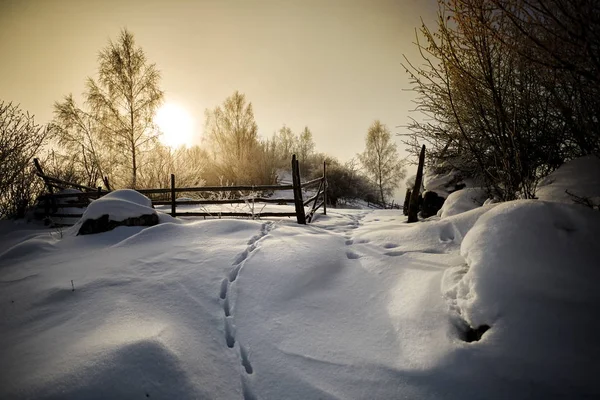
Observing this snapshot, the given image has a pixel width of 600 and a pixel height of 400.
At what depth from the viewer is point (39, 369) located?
4.67 ft

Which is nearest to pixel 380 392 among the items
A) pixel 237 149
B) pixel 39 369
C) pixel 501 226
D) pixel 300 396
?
pixel 300 396

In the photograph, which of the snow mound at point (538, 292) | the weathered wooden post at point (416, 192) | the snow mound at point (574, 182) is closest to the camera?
the snow mound at point (538, 292)

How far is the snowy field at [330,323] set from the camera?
137 centimetres

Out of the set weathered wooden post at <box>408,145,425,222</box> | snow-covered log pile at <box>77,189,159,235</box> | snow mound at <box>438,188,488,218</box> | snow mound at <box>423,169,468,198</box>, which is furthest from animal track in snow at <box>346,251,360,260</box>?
snow mound at <box>423,169,468,198</box>

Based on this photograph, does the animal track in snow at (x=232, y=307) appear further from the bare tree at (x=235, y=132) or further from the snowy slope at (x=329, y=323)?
the bare tree at (x=235, y=132)

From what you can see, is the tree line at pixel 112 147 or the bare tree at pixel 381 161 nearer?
the tree line at pixel 112 147

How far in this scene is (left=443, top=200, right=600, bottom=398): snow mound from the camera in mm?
1331

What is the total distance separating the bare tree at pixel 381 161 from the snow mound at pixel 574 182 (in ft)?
70.5

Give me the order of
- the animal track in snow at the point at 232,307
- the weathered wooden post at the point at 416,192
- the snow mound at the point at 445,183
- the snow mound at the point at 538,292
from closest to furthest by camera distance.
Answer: the snow mound at the point at 538,292 < the animal track in snow at the point at 232,307 < the weathered wooden post at the point at 416,192 < the snow mound at the point at 445,183

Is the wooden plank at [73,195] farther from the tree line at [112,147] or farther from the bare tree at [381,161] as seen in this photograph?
the bare tree at [381,161]

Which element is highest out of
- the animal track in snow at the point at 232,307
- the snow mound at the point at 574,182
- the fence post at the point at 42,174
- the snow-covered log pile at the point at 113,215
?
the fence post at the point at 42,174

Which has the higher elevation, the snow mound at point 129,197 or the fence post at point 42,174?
the fence post at point 42,174

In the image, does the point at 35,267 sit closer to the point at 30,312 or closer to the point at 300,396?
the point at 30,312

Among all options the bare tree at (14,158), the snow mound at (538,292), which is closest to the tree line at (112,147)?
the bare tree at (14,158)
